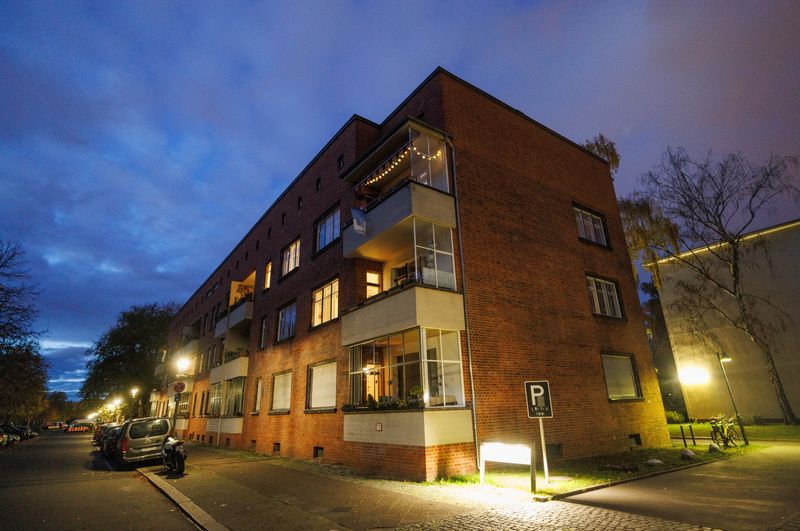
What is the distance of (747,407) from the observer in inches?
957

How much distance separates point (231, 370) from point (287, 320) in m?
6.86

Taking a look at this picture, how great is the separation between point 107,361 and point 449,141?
5857 centimetres

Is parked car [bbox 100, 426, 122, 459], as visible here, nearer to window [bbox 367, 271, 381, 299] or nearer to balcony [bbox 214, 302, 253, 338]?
balcony [bbox 214, 302, 253, 338]

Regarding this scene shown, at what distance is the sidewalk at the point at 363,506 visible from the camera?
20.9ft

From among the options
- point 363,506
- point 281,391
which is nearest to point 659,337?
point 281,391

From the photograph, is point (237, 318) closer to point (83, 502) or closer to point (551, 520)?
point (83, 502)

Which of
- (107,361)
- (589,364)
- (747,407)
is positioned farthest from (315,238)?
(107,361)

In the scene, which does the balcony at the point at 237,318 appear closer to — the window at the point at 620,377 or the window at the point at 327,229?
the window at the point at 327,229

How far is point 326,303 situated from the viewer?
17250 millimetres

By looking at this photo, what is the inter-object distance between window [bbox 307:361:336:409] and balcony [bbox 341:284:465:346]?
3162 millimetres

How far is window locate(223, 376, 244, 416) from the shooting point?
23281mm

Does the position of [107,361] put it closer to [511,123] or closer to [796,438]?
[511,123]

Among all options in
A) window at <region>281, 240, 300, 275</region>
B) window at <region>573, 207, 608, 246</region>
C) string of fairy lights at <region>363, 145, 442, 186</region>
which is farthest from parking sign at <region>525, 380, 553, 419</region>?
window at <region>281, 240, 300, 275</region>

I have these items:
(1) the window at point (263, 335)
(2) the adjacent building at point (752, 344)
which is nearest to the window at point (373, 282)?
(1) the window at point (263, 335)
